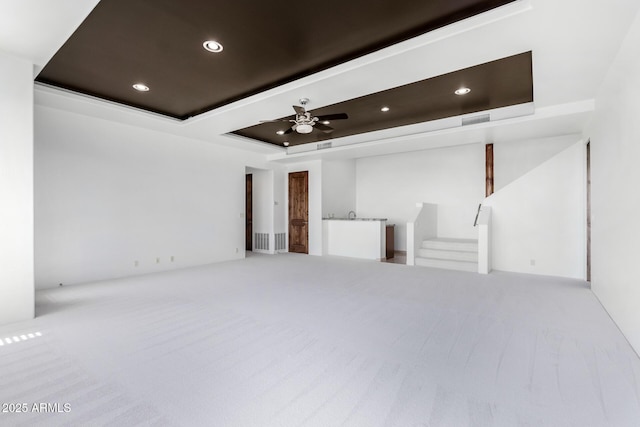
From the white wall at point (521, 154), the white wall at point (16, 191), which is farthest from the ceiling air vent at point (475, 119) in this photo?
the white wall at point (16, 191)

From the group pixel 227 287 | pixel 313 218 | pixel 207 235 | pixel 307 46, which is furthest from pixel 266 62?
pixel 313 218

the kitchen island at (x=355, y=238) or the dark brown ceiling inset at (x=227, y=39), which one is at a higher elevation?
the dark brown ceiling inset at (x=227, y=39)

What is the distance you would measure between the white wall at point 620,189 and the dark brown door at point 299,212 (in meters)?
6.26

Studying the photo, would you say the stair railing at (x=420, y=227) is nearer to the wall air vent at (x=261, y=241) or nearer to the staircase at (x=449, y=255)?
the staircase at (x=449, y=255)

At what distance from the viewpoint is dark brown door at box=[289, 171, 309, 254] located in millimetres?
8789

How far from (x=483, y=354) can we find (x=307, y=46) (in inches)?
134

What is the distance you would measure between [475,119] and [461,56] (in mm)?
2709

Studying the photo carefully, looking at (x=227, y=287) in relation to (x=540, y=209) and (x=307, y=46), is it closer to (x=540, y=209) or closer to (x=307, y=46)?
(x=307, y=46)

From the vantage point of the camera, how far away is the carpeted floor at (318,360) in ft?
6.01

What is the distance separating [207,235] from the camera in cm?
699

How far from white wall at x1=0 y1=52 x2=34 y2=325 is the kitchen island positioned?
6148mm

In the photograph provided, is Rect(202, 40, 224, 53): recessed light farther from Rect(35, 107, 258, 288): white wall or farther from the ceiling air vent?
the ceiling air vent

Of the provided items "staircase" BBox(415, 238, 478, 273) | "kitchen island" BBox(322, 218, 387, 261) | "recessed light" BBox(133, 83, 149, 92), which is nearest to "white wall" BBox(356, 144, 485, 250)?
"staircase" BBox(415, 238, 478, 273)

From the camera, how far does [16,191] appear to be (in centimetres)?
330
